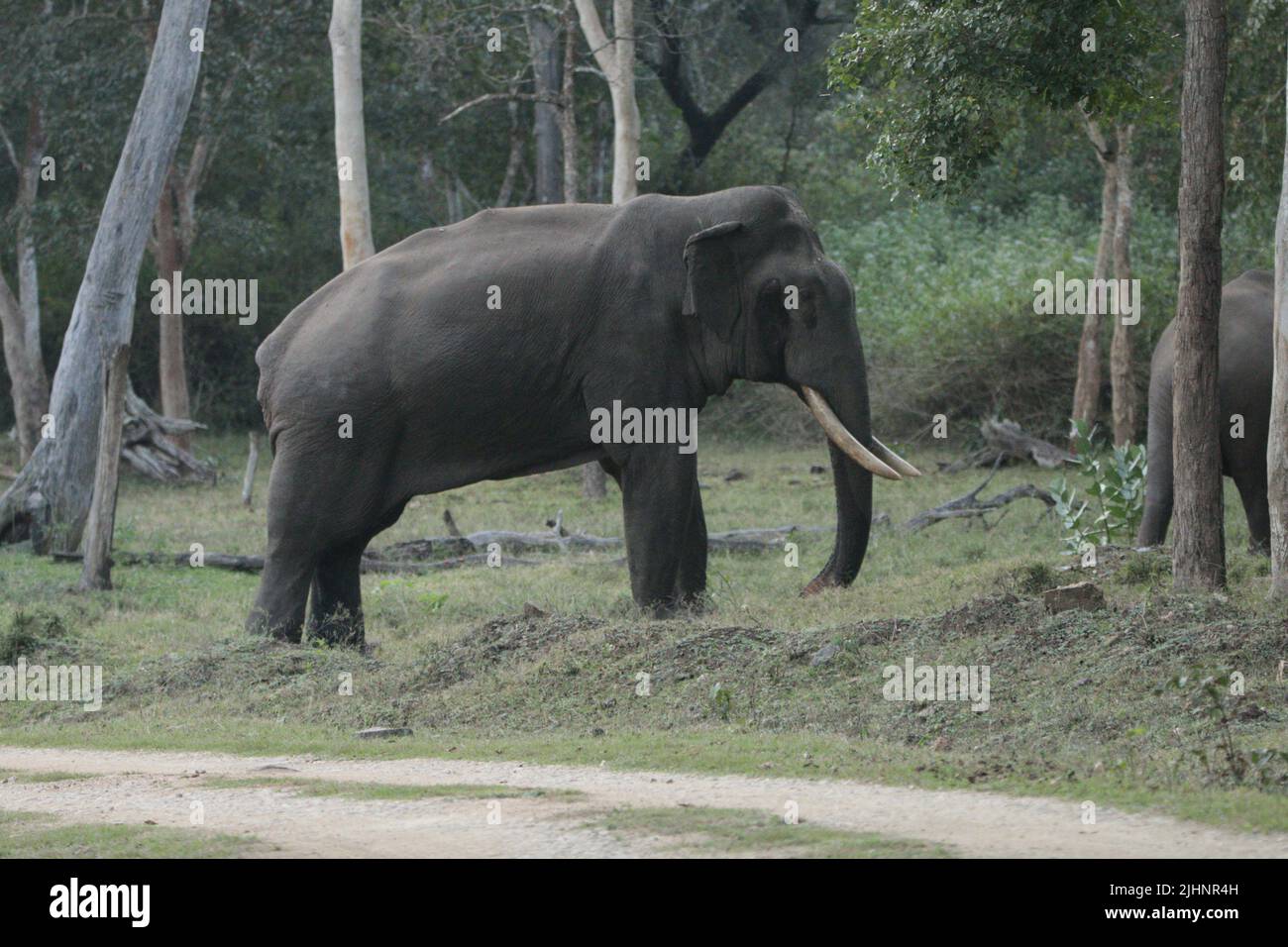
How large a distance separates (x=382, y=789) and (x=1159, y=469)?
937cm

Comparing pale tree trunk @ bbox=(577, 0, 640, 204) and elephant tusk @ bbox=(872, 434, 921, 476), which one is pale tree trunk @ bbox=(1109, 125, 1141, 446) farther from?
elephant tusk @ bbox=(872, 434, 921, 476)

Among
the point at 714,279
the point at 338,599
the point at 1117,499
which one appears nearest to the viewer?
the point at 714,279

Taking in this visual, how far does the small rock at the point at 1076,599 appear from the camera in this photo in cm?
1112

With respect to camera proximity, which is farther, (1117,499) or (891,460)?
(1117,499)

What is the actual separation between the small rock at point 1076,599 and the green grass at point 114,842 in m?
5.59

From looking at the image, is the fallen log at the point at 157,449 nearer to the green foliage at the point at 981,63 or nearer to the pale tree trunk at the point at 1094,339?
the pale tree trunk at the point at 1094,339

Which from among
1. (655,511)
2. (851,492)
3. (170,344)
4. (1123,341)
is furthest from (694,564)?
(170,344)

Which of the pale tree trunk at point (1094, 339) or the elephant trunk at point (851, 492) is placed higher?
the pale tree trunk at point (1094, 339)

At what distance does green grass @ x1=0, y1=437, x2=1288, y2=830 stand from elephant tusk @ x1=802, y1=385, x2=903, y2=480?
1.09m

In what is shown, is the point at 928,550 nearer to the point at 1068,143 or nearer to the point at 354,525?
the point at 354,525

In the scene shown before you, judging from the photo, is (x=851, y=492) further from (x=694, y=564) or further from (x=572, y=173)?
(x=572, y=173)

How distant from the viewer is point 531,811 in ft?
25.6

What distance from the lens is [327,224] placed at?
123ft
